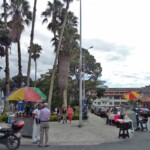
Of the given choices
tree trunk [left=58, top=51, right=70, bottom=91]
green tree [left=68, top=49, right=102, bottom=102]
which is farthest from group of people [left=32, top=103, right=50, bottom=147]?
green tree [left=68, top=49, right=102, bottom=102]

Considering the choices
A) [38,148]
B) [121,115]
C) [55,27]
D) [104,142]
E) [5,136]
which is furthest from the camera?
[55,27]

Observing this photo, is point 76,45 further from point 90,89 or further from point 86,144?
point 90,89

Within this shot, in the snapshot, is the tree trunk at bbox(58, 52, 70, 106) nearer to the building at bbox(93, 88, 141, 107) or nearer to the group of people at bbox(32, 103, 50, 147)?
the group of people at bbox(32, 103, 50, 147)

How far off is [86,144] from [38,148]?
2.90 metres

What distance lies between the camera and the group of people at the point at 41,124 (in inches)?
545

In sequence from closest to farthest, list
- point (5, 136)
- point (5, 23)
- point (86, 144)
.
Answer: point (5, 136), point (86, 144), point (5, 23)

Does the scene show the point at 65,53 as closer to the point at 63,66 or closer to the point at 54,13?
the point at 63,66

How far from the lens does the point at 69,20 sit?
40.7m

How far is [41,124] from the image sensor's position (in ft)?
45.6

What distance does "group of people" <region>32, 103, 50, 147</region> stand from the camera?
13844mm

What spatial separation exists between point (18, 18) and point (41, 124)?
2169 centimetres

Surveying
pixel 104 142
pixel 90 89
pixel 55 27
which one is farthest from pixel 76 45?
pixel 90 89

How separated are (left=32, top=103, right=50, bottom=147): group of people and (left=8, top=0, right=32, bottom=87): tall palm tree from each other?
1797 cm

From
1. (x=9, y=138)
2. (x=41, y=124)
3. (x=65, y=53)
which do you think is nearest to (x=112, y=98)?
(x=65, y=53)
